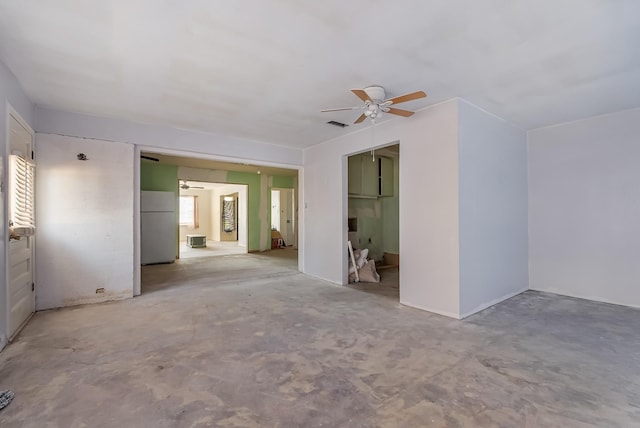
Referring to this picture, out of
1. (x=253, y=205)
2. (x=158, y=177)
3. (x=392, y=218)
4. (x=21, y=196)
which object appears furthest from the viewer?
(x=253, y=205)

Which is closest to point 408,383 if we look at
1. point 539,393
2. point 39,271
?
point 539,393

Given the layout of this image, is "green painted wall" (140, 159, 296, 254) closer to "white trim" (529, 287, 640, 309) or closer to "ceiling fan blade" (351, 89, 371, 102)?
"ceiling fan blade" (351, 89, 371, 102)

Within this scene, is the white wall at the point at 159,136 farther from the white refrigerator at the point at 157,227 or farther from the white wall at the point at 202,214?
the white wall at the point at 202,214

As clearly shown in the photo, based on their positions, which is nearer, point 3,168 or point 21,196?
point 3,168

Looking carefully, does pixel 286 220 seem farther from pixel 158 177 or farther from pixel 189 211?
pixel 189 211

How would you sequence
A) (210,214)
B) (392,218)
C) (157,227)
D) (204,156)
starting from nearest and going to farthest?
(204,156) → (392,218) → (157,227) → (210,214)

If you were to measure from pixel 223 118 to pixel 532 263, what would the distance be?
5227 mm

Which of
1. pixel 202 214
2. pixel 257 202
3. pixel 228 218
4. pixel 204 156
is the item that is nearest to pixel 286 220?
pixel 257 202

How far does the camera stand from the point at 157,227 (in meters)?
7.45

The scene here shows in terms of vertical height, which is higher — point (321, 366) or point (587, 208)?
point (587, 208)

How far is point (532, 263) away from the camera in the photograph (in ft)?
15.7

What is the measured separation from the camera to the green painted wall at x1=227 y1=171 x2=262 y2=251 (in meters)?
9.35

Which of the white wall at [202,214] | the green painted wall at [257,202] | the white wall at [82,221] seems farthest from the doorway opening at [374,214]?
the white wall at [202,214]

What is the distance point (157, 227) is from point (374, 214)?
5.34 m
